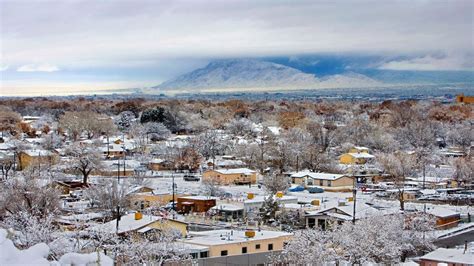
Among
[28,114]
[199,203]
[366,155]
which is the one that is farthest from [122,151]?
[28,114]

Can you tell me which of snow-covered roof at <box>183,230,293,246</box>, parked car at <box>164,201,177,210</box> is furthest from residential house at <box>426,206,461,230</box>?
parked car at <box>164,201,177,210</box>

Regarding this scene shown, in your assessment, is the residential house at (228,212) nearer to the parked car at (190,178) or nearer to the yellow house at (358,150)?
the parked car at (190,178)

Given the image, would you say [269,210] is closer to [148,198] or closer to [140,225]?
[148,198]

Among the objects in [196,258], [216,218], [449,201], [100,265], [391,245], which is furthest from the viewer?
[449,201]

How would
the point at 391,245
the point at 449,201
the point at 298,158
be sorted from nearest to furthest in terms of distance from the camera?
the point at 391,245 < the point at 449,201 < the point at 298,158

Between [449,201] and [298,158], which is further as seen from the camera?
[298,158]

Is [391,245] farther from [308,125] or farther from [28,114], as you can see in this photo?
[28,114]

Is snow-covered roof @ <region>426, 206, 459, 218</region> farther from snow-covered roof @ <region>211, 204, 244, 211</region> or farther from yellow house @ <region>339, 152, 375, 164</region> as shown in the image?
yellow house @ <region>339, 152, 375, 164</region>

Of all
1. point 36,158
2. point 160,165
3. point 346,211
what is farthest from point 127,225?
point 160,165
